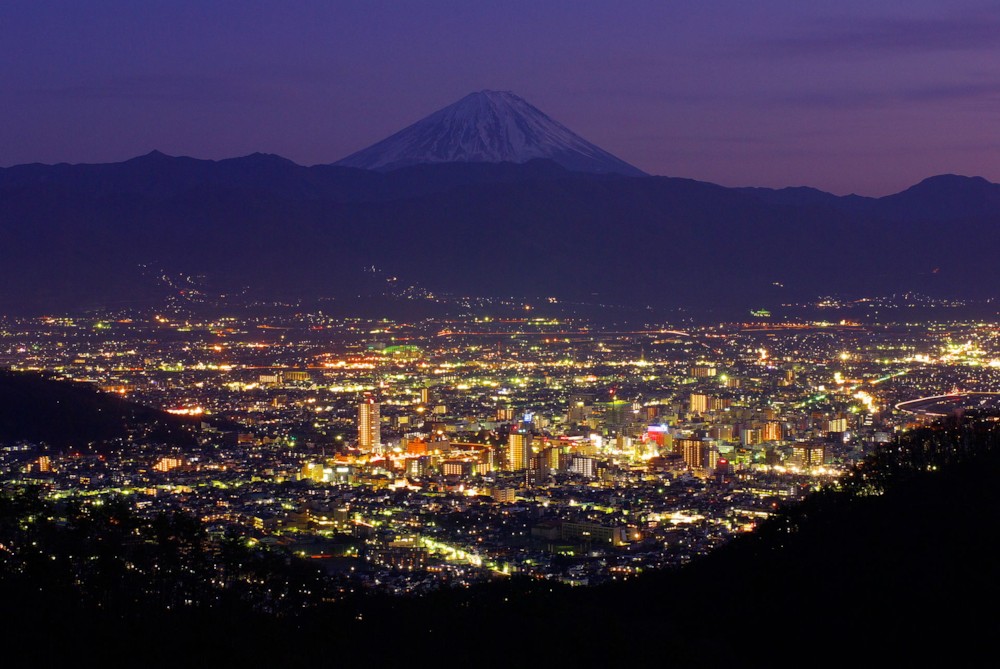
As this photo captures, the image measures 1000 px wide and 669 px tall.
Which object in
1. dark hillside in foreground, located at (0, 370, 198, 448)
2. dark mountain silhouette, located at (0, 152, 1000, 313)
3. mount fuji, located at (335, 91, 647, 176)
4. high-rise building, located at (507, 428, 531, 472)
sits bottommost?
high-rise building, located at (507, 428, 531, 472)

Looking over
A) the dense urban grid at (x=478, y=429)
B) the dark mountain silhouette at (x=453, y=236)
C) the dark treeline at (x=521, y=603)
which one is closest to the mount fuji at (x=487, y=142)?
the dark mountain silhouette at (x=453, y=236)

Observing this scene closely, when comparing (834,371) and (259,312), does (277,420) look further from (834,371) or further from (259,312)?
(259,312)

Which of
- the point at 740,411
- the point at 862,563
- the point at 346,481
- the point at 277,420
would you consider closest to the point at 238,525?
the point at 346,481

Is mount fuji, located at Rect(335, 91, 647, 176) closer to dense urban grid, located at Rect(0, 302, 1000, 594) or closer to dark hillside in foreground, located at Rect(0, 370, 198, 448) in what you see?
dense urban grid, located at Rect(0, 302, 1000, 594)

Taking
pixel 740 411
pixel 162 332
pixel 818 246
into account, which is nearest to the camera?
pixel 740 411

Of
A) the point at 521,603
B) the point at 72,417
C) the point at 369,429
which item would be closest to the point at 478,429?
the point at 369,429

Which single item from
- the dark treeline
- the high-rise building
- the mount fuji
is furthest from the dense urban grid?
the mount fuji

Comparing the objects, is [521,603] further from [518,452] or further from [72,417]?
[72,417]
